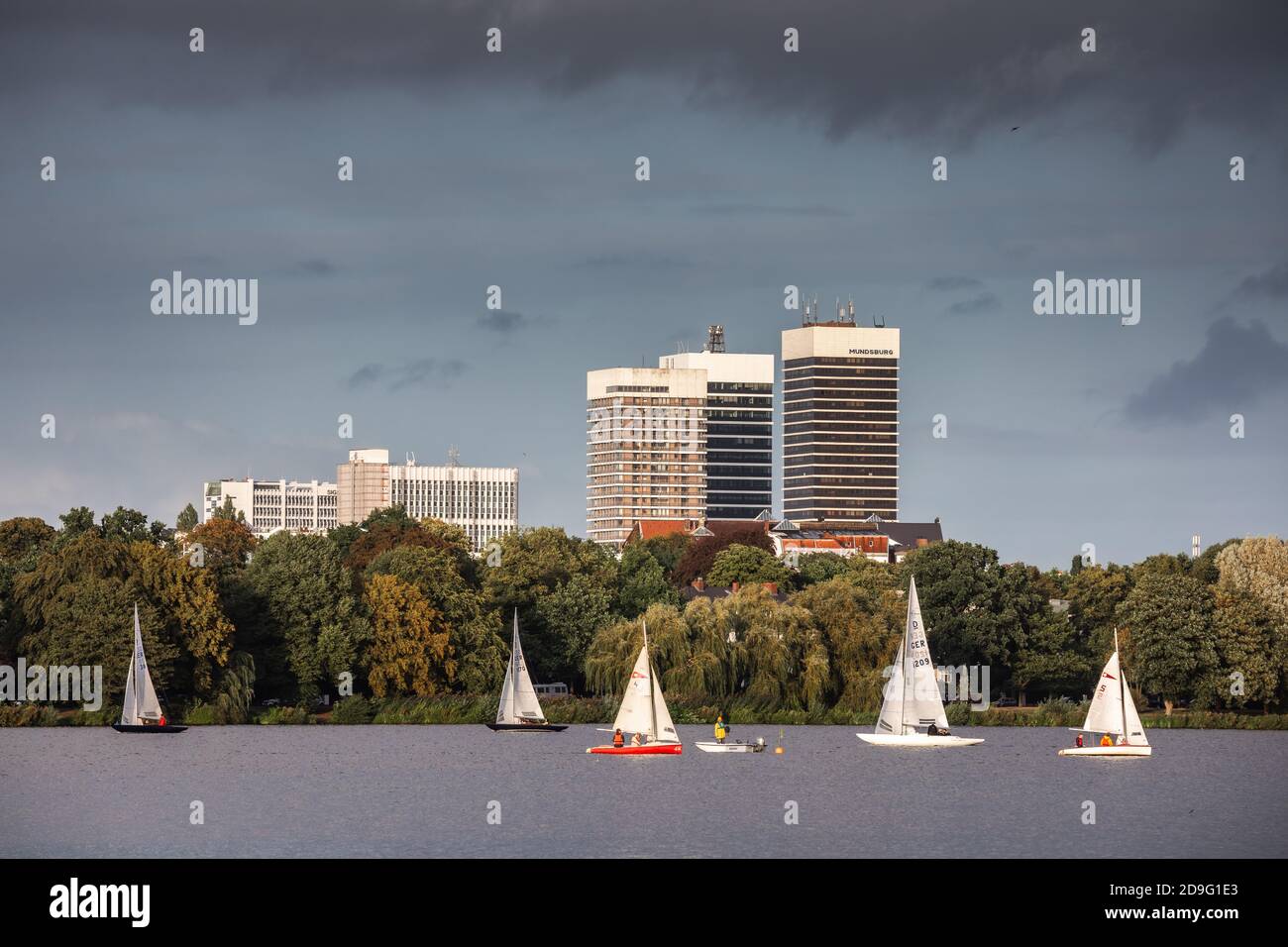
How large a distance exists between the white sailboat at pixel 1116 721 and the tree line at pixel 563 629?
18972 mm

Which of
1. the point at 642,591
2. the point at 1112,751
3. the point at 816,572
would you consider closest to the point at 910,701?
the point at 1112,751

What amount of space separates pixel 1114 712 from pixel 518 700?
30875 mm

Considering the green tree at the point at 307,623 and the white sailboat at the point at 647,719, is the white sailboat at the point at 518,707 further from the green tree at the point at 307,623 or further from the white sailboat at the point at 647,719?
the white sailboat at the point at 647,719

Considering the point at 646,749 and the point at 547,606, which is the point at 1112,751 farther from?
the point at 547,606

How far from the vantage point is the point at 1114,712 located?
102m

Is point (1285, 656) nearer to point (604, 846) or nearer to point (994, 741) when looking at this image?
point (994, 741)

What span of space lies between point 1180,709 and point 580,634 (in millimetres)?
38744

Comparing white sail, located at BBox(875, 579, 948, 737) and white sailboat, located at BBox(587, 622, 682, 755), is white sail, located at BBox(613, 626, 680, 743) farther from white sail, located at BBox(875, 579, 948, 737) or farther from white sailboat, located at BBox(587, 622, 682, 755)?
white sail, located at BBox(875, 579, 948, 737)

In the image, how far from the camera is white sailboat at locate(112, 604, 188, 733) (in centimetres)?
10331

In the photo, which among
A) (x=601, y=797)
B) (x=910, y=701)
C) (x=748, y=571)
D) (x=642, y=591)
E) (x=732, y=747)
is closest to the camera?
(x=601, y=797)

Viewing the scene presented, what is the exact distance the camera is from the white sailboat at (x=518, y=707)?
11088cm

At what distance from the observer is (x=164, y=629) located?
4281 inches
